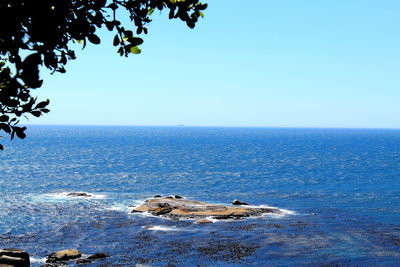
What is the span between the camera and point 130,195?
70.1 m

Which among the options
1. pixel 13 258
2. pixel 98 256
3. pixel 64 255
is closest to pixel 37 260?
pixel 64 255

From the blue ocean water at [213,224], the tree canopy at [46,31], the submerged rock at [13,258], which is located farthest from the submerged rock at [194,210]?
the tree canopy at [46,31]

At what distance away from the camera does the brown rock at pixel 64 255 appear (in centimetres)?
3509

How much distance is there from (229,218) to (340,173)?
58.1 metres

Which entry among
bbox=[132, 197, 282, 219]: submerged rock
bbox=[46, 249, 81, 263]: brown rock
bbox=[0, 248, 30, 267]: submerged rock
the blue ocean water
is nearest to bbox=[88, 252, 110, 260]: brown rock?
the blue ocean water

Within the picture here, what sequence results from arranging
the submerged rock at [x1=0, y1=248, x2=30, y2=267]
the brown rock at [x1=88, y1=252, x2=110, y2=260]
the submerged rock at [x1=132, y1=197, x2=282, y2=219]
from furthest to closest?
the submerged rock at [x1=132, y1=197, x2=282, y2=219]
the brown rock at [x1=88, y1=252, x2=110, y2=260]
the submerged rock at [x1=0, y1=248, x2=30, y2=267]

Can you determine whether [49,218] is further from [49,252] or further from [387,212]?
[387,212]

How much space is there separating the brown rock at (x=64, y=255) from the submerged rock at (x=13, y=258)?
4499 mm

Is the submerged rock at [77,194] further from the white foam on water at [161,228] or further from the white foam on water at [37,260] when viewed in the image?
the white foam on water at [37,260]

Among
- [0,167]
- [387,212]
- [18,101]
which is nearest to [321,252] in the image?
[387,212]

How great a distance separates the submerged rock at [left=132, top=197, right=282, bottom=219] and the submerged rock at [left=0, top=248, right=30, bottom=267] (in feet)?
80.9

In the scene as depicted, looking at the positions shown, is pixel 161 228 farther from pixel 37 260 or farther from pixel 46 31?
pixel 46 31

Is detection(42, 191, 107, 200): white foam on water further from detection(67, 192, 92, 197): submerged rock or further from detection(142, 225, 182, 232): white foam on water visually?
detection(142, 225, 182, 232): white foam on water

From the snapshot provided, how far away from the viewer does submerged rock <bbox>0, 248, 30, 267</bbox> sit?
29.1m
